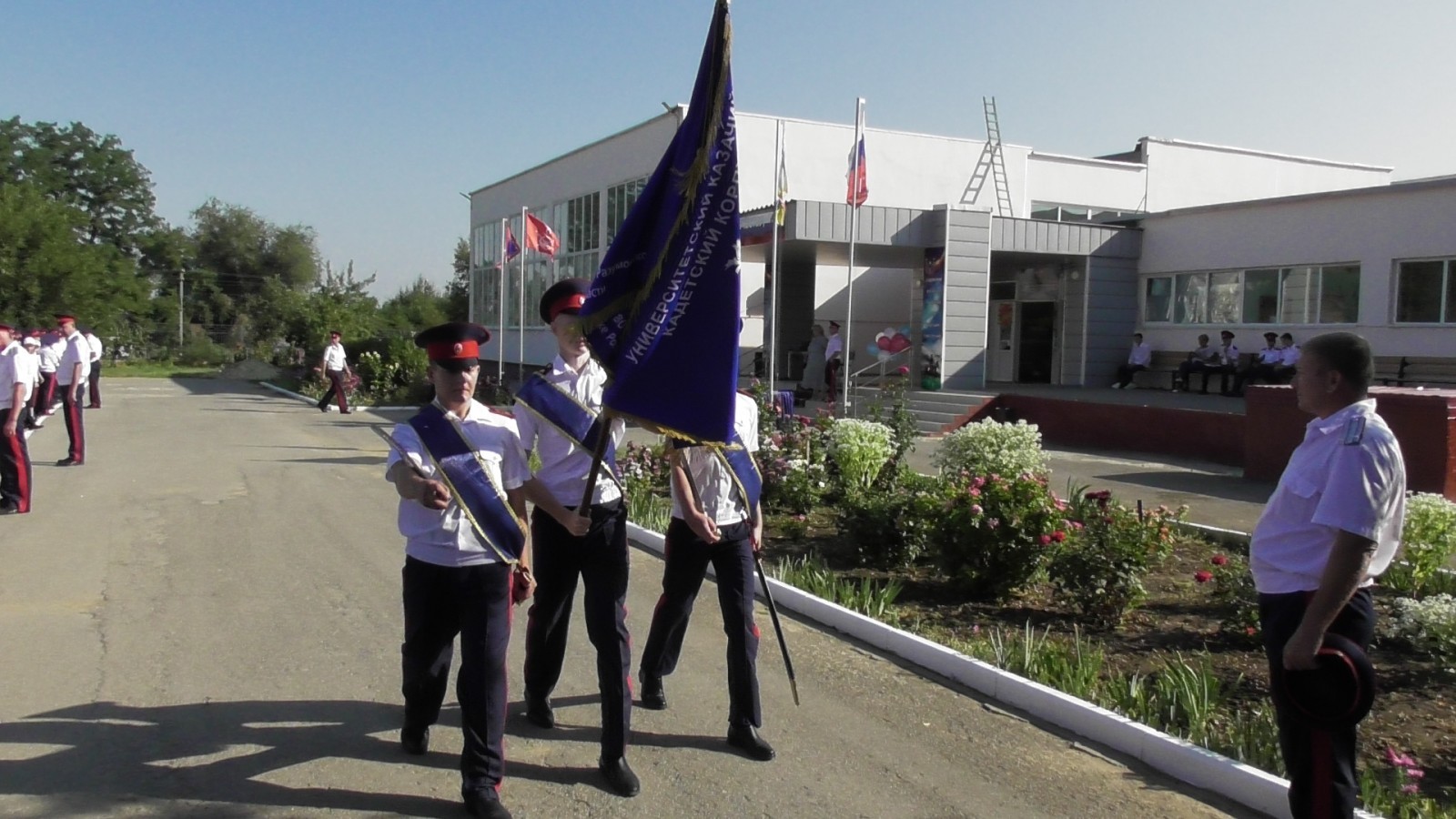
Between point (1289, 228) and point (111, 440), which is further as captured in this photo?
point (1289, 228)

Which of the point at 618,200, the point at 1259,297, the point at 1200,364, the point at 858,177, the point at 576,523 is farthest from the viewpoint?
the point at 618,200

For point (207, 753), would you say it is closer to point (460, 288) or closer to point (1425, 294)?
point (1425, 294)

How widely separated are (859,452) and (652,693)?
550 cm

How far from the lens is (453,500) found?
13.5ft

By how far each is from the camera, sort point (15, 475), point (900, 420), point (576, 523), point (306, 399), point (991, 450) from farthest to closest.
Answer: point (306, 399) < point (900, 420) < point (15, 475) < point (991, 450) < point (576, 523)

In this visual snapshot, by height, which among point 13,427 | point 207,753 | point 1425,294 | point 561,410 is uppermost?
point 1425,294

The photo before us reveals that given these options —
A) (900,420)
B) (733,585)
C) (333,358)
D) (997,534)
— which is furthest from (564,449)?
(333,358)

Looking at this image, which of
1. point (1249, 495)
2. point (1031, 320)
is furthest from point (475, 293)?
point (1249, 495)

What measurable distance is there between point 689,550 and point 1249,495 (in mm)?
9383

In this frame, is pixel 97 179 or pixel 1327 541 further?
pixel 97 179

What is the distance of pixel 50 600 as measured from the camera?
7.05 meters

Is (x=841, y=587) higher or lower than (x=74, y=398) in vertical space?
lower

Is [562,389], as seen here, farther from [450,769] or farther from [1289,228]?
[1289,228]

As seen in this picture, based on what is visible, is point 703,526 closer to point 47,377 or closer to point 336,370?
point 47,377
